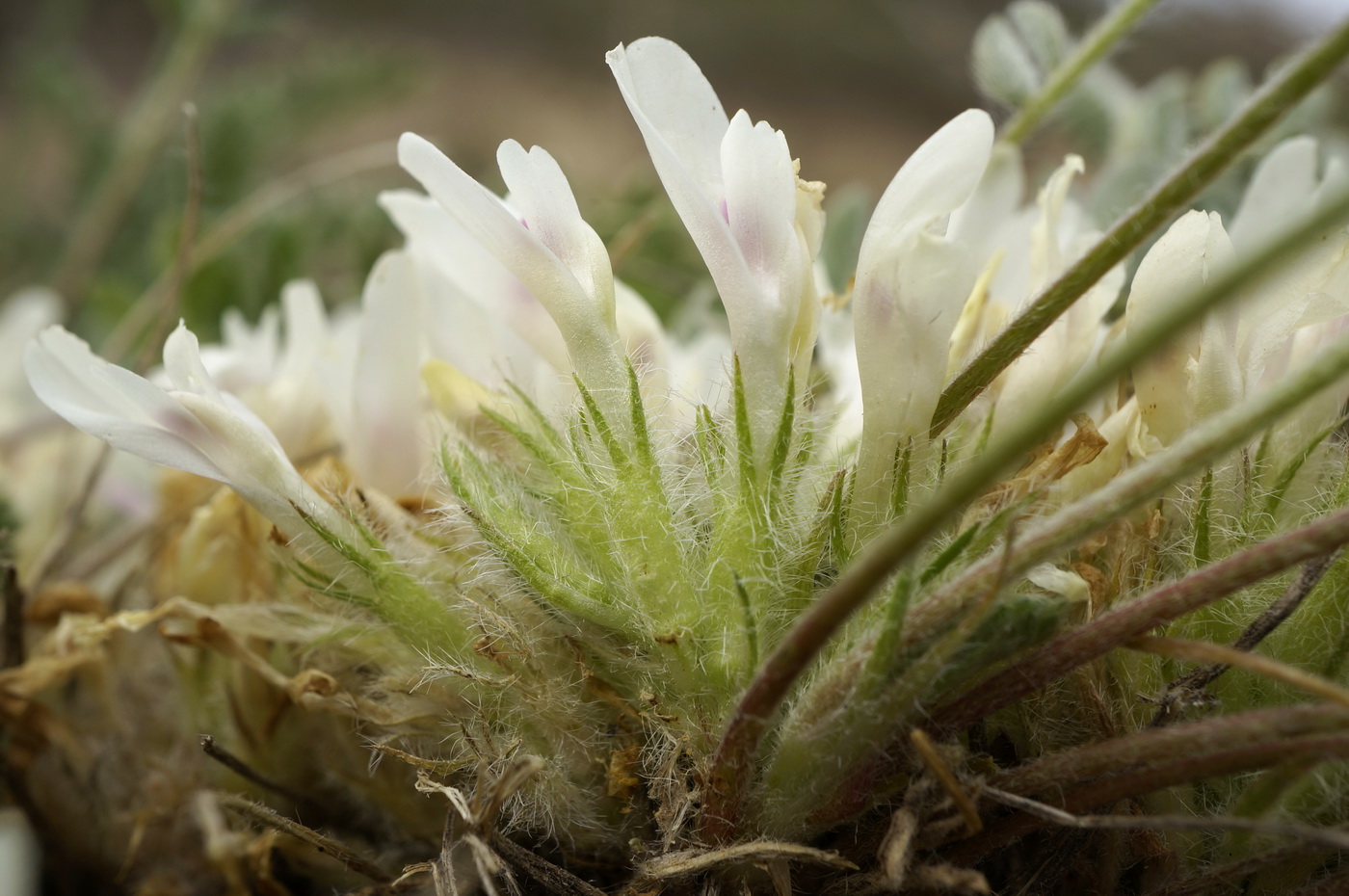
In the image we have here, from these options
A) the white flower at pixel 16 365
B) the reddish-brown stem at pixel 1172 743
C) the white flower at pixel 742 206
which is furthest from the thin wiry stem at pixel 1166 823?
the white flower at pixel 16 365

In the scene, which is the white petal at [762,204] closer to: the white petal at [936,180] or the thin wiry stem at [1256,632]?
the white petal at [936,180]

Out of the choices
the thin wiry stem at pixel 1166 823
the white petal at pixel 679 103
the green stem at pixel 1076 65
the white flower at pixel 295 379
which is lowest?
the thin wiry stem at pixel 1166 823

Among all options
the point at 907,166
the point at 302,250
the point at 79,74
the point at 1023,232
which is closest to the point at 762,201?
the point at 907,166

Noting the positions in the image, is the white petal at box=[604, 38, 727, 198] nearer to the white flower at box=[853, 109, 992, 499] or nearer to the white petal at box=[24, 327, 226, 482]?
the white flower at box=[853, 109, 992, 499]

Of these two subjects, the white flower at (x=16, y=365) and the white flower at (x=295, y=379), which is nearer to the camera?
the white flower at (x=295, y=379)

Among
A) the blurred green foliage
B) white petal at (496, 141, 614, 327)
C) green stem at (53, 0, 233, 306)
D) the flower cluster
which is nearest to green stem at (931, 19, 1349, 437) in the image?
the flower cluster

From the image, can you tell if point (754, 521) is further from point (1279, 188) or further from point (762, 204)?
point (1279, 188)
